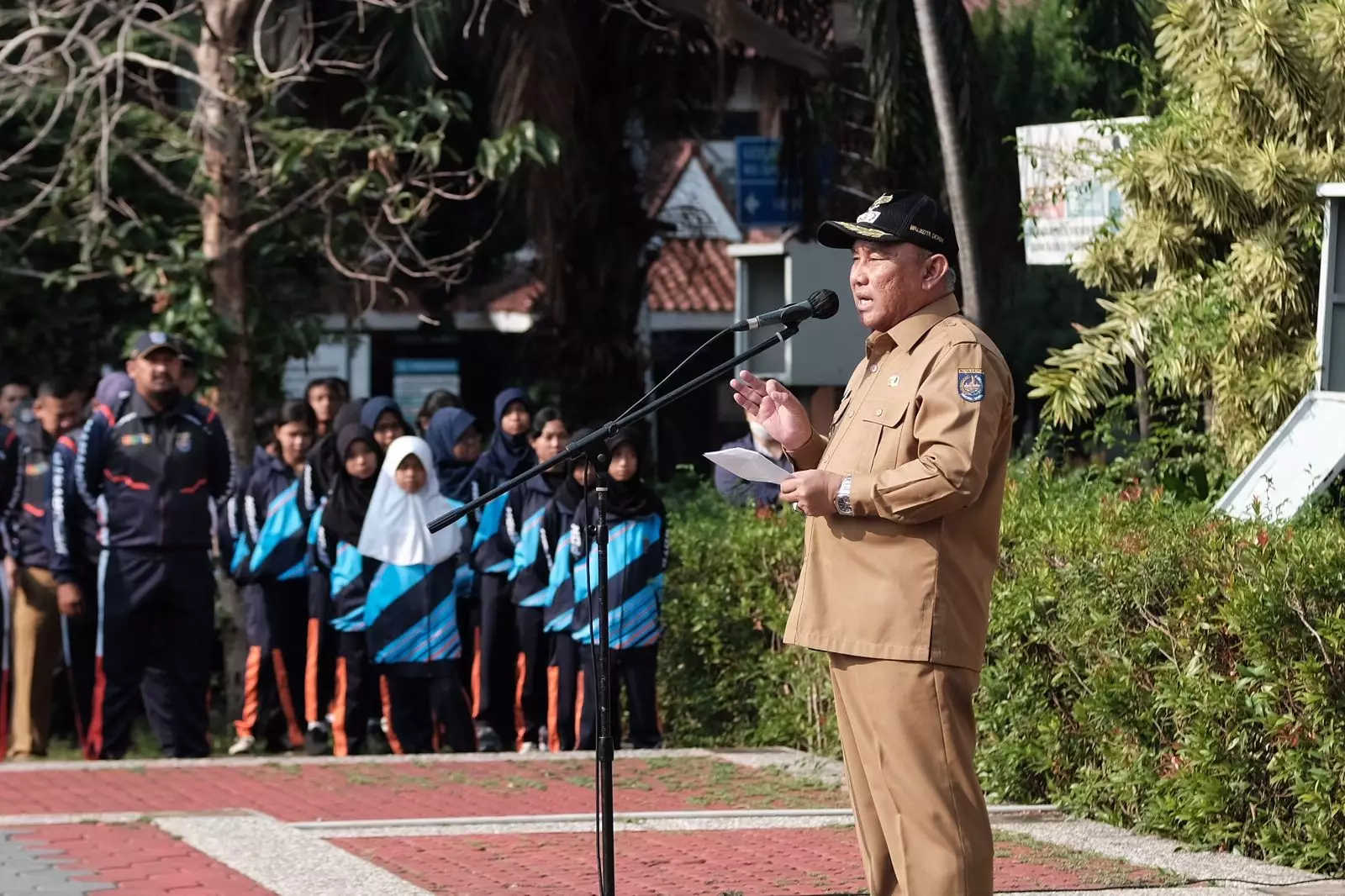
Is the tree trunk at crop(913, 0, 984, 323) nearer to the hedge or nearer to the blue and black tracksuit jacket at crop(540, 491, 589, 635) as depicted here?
the hedge

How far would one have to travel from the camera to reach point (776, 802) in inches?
353

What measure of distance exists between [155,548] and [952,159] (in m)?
4.97

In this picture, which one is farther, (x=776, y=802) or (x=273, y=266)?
(x=273, y=266)

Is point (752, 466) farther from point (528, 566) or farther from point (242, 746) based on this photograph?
point (242, 746)

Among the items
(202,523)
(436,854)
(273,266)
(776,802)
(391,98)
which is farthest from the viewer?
(273,266)

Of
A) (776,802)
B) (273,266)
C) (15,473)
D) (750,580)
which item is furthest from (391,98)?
(776,802)

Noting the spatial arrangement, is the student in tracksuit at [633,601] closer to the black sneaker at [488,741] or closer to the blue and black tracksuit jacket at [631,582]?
the blue and black tracksuit jacket at [631,582]

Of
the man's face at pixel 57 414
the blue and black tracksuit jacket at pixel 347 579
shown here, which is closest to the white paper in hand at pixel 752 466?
the blue and black tracksuit jacket at pixel 347 579

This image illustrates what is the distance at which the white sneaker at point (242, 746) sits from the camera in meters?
11.7

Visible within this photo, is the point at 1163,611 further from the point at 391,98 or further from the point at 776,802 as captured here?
the point at 391,98

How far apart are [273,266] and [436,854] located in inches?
316

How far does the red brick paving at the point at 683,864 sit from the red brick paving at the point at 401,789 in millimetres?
806

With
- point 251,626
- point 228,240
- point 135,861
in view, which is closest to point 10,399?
point 228,240

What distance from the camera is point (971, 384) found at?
5.20 metres
